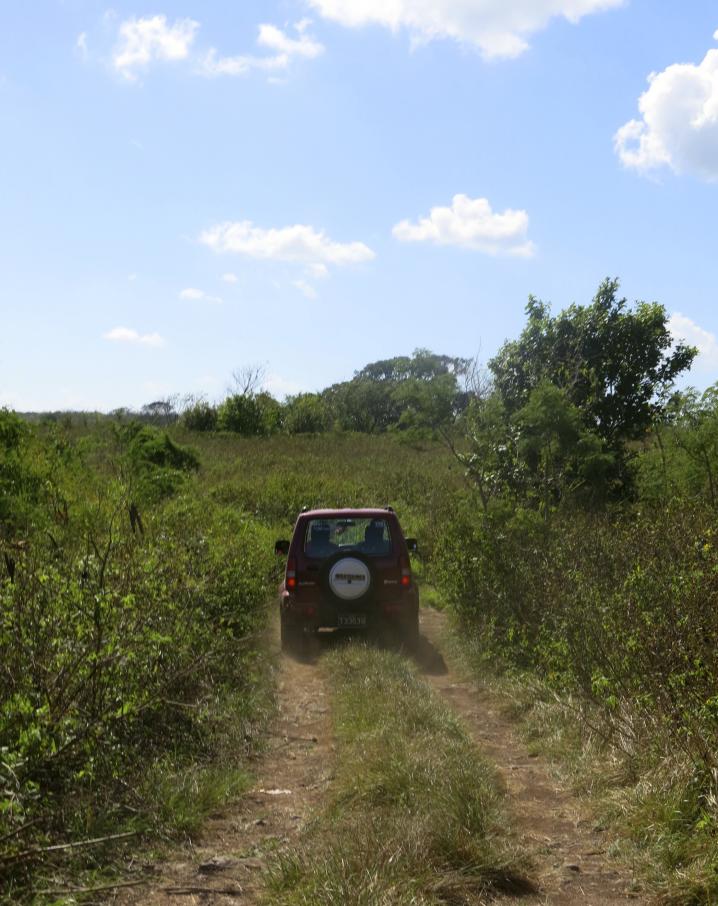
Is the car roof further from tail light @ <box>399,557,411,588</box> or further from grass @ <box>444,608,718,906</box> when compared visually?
grass @ <box>444,608,718,906</box>

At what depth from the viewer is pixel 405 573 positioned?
37.5ft

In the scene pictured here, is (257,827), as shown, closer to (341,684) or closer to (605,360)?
(341,684)

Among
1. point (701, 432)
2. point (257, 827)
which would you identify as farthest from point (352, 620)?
point (701, 432)

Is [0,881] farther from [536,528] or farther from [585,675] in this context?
[536,528]

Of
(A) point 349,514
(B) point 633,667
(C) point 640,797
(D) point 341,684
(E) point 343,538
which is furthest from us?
(E) point 343,538

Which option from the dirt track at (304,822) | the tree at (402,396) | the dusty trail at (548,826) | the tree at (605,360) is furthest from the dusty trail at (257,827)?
the tree at (605,360)

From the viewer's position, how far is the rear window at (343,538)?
11562mm

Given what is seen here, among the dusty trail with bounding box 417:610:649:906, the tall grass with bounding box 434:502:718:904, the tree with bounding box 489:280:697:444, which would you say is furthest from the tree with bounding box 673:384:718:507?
the dusty trail with bounding box 417:610:649:906

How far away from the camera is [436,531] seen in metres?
19.1

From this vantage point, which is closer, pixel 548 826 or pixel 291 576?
pixel 548 826

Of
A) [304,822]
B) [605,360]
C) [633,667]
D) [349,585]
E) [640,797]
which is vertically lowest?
[304,822]

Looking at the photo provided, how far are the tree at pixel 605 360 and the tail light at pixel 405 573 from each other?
950cm

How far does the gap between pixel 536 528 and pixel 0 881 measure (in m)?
8.35

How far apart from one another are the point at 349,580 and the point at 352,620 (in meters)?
0.52
